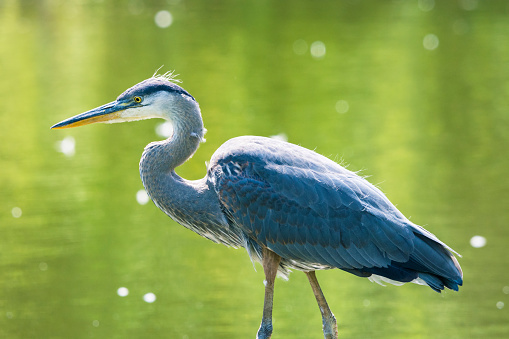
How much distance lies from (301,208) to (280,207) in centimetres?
12

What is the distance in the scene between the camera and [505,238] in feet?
23.5

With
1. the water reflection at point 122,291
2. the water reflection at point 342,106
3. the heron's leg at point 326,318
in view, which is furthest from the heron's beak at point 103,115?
the water reflection at point 342,106

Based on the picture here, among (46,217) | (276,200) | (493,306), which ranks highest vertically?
(493,306)

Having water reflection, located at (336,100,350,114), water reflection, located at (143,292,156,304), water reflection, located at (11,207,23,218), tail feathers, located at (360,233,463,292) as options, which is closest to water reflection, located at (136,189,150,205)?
water reflection, located at (11,207,23,218)

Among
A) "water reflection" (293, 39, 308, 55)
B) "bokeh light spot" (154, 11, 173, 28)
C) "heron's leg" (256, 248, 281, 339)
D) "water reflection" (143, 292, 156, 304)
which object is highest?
"water reflection" (293, 39, 308, 55)

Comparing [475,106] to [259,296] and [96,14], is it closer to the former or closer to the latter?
[259,296]

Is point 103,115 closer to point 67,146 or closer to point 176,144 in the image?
point 176,144

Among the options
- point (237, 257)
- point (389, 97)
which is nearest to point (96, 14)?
point (389, 97)

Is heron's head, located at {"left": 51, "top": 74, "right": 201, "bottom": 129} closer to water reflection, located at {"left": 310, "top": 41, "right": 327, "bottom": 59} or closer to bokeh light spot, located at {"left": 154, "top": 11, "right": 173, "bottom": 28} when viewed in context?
water reflection, located at {"left": 310, "top": 41, "right": 327, "bottom": 59}

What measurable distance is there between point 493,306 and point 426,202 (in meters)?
2.14

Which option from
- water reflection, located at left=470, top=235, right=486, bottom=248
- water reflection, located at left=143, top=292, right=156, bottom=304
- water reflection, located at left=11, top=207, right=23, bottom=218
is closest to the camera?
water reflection, located at left=143, top=292, right=156, bottom=304

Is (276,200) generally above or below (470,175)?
below

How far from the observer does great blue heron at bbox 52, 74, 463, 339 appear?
15.3 ft

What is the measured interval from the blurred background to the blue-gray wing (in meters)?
1.23
